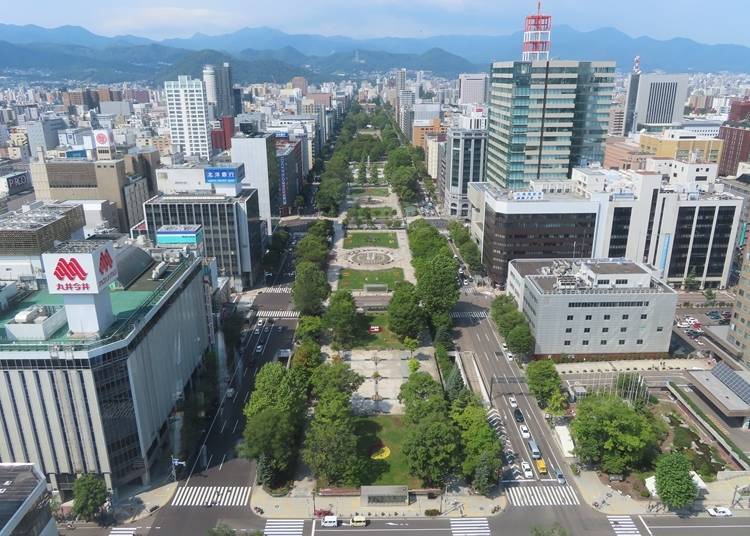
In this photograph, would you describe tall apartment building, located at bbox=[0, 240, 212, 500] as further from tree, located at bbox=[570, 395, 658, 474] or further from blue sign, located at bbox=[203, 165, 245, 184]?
blue sign, located at bbox=[203, 165, 245, 184]

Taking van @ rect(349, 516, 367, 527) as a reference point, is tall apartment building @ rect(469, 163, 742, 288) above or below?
above

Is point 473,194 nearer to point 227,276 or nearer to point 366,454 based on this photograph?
point 227,276

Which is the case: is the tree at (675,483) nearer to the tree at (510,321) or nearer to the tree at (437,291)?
the tree at (510,321)

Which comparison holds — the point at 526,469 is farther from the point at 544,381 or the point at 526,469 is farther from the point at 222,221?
the point at 222,221

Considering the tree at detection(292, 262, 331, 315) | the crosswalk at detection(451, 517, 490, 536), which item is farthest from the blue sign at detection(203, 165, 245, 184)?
the crosswalk at detection(451, 517, 490, 536)

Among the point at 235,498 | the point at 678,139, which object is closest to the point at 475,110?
the point at 678,139

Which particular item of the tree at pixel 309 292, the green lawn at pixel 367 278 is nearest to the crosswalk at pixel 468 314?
the green lawn at pixel 367 278

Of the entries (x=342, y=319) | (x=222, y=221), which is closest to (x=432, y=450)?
(x=342, y=319)
